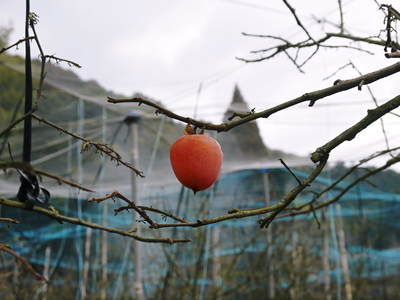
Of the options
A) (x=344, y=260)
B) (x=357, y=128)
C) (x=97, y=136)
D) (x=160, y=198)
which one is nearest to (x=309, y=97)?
(x=357, y=128)

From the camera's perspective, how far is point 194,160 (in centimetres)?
69

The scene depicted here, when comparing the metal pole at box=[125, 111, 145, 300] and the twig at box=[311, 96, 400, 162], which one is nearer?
the twig at box=[311, 96, 400, 162]

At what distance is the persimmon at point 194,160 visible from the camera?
69 centimetres

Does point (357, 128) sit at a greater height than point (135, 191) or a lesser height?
lesser

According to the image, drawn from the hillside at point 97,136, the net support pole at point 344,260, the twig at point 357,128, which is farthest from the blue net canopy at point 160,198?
the twig at point 357,128

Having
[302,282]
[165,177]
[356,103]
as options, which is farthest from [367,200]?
[165,177]

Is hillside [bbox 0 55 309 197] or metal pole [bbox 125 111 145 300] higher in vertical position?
hillside [bbox 0 55 309 197]

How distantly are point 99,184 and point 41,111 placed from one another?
0.90 meters

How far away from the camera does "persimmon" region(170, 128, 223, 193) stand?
69 cm

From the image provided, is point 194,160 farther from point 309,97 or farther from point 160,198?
point 160,198

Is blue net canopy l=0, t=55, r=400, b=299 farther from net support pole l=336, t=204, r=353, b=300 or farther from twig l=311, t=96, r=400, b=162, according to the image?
twig l=311, t=96, r=400, b=162

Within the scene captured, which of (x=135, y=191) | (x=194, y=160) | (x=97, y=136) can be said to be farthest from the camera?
(x=97, y=136)

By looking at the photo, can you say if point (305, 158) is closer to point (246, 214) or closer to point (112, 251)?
point (112, 251)

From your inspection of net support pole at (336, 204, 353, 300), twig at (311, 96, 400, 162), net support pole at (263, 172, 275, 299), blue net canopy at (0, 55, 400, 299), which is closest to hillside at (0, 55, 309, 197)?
blue net canopy at (0, 55, 400, 299)
